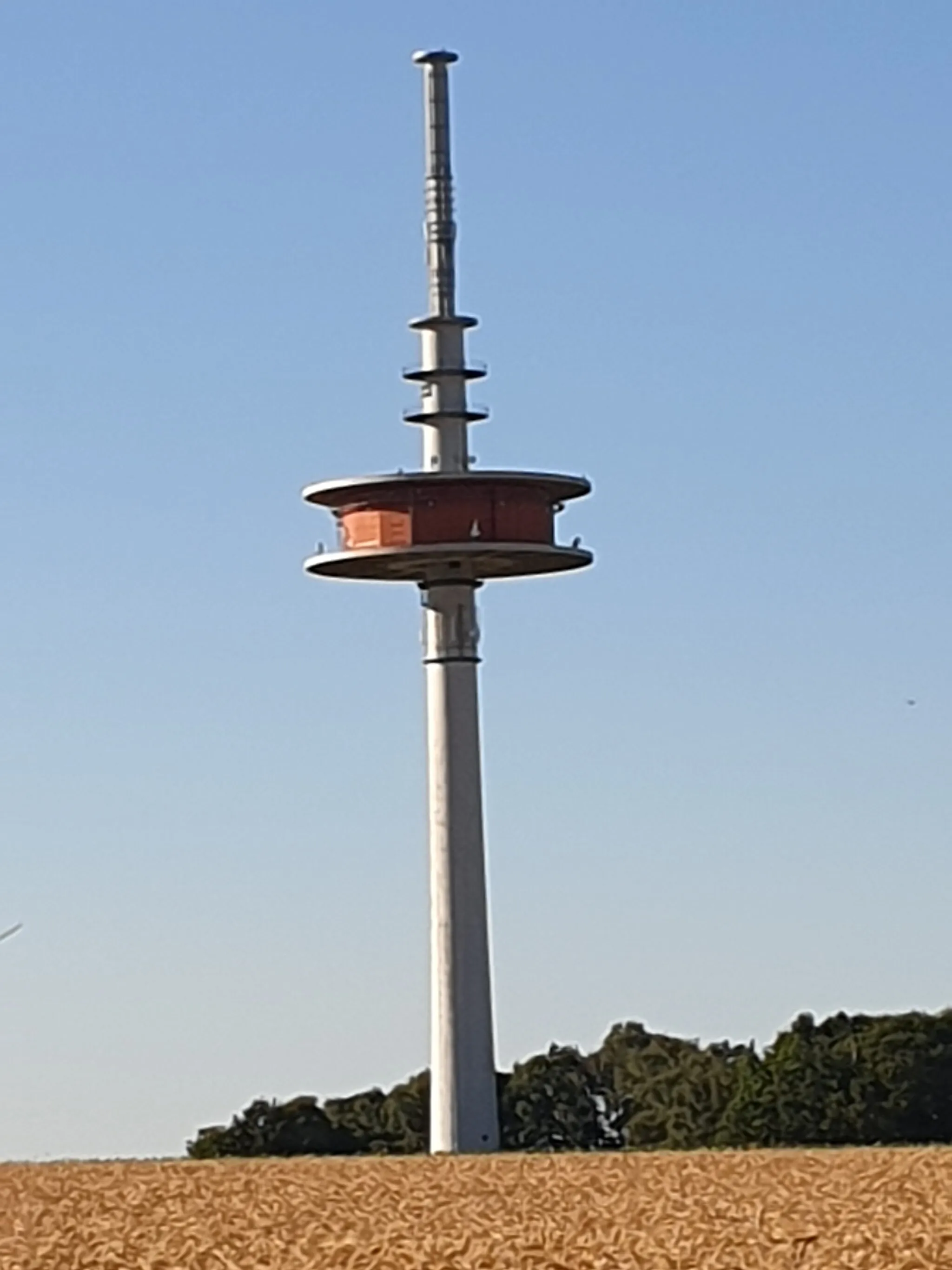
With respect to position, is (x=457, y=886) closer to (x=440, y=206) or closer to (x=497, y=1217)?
(x=440, y=206)

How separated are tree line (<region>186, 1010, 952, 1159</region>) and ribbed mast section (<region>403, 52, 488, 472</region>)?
1943 centimetres

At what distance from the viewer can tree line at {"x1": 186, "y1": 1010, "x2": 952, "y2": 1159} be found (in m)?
125

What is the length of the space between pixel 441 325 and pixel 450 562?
7.04m

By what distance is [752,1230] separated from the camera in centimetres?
4909

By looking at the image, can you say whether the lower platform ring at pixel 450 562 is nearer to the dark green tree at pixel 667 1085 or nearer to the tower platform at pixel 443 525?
the tower platform at pixel 443 525

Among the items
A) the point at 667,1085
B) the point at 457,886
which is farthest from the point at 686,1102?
the point at 457,886

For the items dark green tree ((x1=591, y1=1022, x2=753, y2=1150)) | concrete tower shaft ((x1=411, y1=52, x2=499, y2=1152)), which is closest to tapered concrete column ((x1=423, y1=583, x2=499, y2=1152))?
concrete tower shaft ((x1=411, y1=52, x2=499, y2=1152))

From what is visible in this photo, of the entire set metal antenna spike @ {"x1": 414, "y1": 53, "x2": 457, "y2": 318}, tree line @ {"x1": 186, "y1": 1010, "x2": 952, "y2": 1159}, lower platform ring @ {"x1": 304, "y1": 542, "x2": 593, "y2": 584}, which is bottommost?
tree line @ {"x1": 186, "y1": 1010, "x2": 952, "y2": 1159}

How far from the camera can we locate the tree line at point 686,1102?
125000 mm

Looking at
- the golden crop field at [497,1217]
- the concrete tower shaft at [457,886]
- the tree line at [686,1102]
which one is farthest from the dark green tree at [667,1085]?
the golden crop field at [497,1217]

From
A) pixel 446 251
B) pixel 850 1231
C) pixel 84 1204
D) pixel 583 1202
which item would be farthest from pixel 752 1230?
pixel 446 251

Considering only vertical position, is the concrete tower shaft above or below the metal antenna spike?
below

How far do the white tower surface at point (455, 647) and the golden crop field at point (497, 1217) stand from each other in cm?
2959

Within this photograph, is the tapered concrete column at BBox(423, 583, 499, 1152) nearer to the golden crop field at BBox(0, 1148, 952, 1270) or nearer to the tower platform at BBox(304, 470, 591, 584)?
the tower platform at BBox(304, 470, 591, 584)
